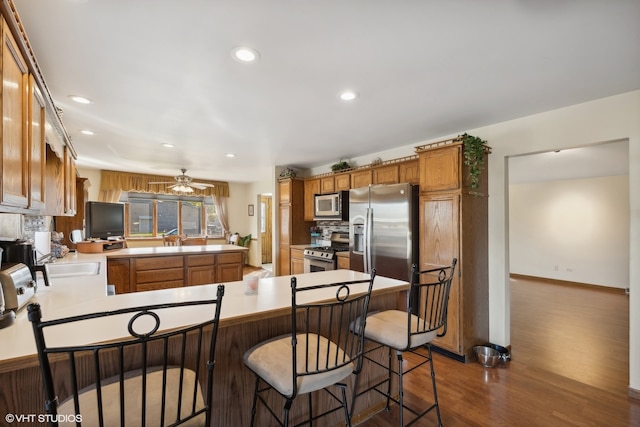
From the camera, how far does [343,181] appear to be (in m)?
4.55

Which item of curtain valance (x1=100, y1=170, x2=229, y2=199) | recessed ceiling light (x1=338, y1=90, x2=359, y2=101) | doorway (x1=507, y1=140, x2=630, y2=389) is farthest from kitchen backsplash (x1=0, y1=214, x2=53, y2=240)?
doorway (x1=507, y1=140, x2=630, y2=389)

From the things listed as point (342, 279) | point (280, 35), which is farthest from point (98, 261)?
point (280, 35)

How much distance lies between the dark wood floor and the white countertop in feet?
3.59

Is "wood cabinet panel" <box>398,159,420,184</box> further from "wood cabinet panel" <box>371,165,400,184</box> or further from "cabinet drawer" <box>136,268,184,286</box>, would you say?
"cabinet drawer" <box>136,268,184,286</box>

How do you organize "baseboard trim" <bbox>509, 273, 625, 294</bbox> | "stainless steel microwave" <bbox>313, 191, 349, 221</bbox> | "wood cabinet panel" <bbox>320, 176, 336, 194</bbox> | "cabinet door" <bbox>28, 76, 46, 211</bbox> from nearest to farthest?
"cabinet door" <bbox>28, 76, 46, 211</bbox>, "stainless steel microwave" <bbox>313, 191, 349, 221</bbox>, "wood cabinet panel" <bbox>320, 176, 336, 194</bbox>, "baseboard trim" <bbox>509, 273, 625, 294</bbox>

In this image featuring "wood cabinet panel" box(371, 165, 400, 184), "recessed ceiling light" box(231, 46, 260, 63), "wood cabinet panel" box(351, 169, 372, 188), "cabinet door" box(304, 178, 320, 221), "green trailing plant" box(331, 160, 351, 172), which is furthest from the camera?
"cabinet door" box(304, 178, 320, 221)

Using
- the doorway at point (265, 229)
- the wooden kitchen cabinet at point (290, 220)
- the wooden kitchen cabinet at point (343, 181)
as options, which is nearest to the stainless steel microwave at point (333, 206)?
the wooden kitchen cabinet at point (343, 181)

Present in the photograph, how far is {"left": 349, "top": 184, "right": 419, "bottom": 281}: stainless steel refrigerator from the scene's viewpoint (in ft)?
10.6

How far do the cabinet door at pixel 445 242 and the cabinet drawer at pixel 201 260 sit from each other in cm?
293

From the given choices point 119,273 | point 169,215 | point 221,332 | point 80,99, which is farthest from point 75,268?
point 169,215

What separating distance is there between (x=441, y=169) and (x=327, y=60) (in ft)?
5.85

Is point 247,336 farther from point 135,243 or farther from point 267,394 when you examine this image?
point 135,243

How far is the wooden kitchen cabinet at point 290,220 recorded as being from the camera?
522 cm

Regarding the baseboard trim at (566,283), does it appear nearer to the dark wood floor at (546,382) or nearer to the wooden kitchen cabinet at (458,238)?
the dark wood floor at (546,382)
